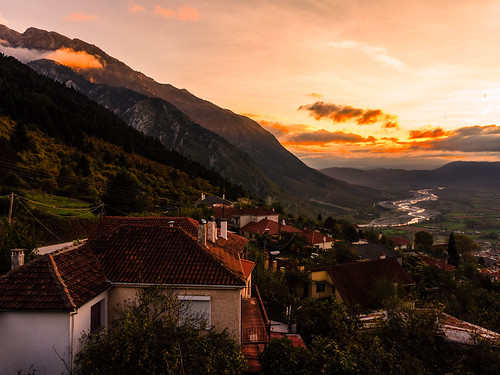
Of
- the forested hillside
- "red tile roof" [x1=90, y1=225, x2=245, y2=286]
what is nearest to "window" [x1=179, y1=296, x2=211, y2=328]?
"red tile roof" [x1=90, y1=225, x2=245, y2=286]

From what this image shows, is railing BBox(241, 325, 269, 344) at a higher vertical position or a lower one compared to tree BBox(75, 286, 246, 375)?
lower

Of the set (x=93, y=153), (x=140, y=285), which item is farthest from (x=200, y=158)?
(x=140, y=285)

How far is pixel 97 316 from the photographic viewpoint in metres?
11.5

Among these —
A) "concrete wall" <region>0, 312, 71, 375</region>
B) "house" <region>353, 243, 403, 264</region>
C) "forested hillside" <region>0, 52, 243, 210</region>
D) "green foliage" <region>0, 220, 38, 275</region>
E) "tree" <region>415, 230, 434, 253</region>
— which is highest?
"forested hillside" <region>0, 52, 243, 210</region>

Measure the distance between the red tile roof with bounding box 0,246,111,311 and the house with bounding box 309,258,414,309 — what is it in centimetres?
1985

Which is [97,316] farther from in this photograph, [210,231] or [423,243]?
[423,243]

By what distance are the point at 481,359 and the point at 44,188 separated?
1834 inches

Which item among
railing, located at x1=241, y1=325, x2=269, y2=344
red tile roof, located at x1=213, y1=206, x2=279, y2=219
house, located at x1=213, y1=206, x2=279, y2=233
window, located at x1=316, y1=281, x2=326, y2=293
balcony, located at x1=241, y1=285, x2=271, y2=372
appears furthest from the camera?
red tile roof, located at x1=213, y1=206, x2=279, y2=219

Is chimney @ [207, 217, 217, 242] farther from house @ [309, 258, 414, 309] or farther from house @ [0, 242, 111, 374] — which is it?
house @ [309, 258, 414, 309]

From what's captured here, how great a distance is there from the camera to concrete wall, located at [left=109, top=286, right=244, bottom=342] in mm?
12109

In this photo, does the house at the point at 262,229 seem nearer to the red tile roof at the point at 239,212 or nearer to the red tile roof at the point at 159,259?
the red tile roof at the point at 239,212

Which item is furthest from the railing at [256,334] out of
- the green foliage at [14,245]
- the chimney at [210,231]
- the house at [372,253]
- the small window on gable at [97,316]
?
the house at [372,253]

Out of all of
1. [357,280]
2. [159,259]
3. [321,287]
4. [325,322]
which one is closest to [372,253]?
[357,280]

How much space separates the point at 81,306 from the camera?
33.9 feet
